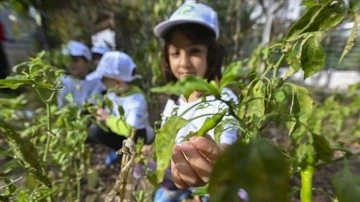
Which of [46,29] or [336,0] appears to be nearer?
[336,0]

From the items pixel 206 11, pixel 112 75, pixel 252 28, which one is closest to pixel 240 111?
pixel 206 11

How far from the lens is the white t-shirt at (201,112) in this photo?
1.40 feet

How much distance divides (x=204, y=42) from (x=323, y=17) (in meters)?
0.78

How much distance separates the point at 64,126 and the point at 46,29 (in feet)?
12.6

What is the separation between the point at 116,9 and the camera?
12.8 ft

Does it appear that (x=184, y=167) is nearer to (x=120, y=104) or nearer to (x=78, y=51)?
(x=120, y=104)

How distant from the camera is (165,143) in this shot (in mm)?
296

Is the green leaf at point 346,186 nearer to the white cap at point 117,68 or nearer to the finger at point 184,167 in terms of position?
the finger at point 184,167

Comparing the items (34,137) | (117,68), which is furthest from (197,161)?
(117,68)

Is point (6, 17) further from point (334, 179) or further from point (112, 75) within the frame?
point (334, 179)

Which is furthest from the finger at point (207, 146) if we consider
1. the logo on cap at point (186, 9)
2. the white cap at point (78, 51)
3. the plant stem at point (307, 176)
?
the white cap at point (78, 51)

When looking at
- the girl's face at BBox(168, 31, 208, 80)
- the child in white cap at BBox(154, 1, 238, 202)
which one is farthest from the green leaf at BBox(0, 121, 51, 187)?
the girl's face at BBox(168, 31, 208, 80)

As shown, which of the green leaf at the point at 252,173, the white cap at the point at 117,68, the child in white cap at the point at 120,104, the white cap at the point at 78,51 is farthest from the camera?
the white cap at the point at 78,51

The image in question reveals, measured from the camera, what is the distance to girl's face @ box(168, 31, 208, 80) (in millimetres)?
1085
